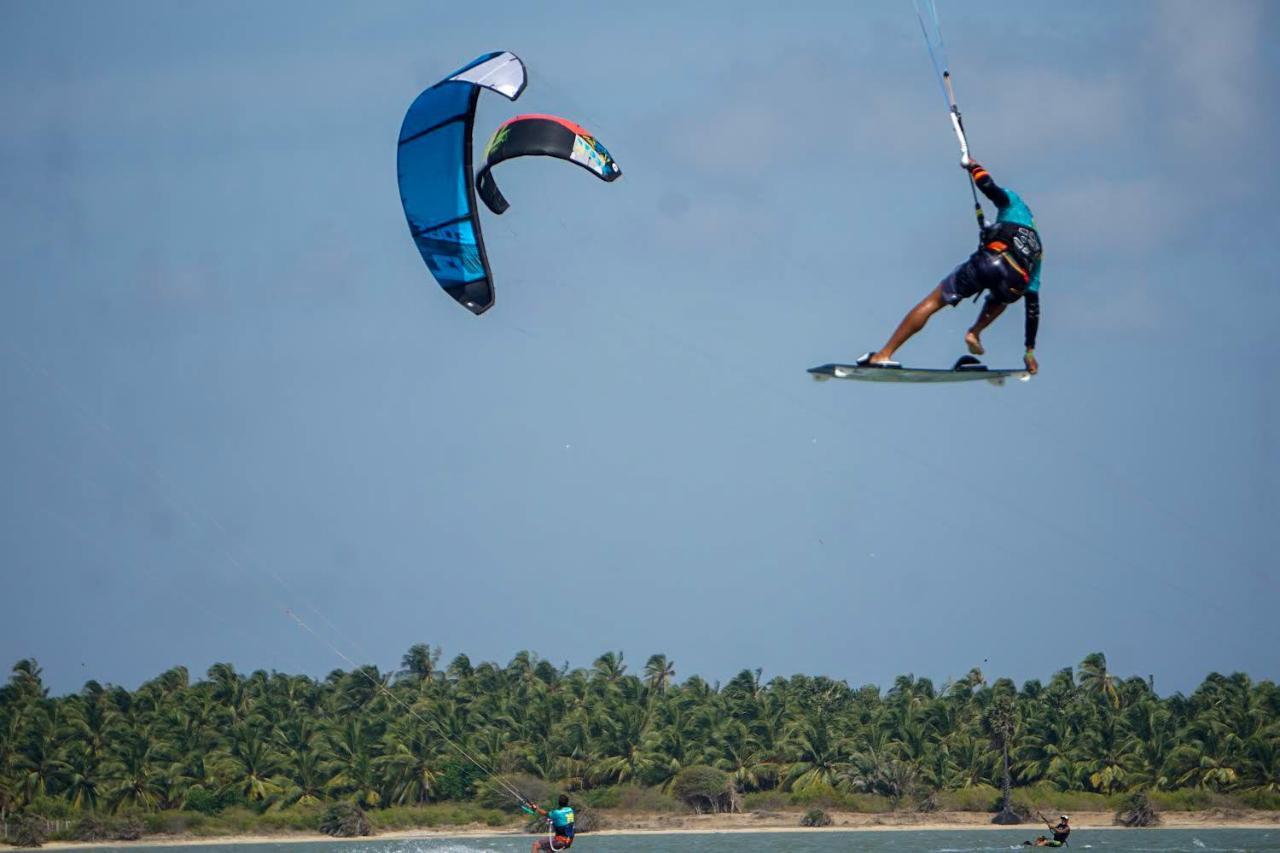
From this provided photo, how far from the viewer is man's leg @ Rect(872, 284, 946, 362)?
14.7m

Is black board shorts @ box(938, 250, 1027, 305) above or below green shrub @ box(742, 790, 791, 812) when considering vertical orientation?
above

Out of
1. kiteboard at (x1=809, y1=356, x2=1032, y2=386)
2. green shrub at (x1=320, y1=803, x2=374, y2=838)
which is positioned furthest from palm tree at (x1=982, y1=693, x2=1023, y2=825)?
kiteboard at (x1=809, y1=356, x2=1032, y2=386)

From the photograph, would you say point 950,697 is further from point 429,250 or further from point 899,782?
point 429,250

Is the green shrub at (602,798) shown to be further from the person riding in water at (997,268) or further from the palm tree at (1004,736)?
the person riding in water at (997,268)

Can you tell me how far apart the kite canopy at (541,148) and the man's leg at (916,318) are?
7.21 metres

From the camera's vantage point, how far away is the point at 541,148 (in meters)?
21.4

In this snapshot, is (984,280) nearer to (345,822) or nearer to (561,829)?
(561,829)

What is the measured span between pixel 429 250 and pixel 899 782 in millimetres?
41923

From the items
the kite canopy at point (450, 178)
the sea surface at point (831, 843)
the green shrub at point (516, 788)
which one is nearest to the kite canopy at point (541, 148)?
the kite canopy at point (450, 178)

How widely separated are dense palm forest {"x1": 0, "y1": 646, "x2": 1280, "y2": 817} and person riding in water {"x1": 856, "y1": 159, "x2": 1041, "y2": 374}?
42.9 metres

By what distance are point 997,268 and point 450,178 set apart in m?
8.36

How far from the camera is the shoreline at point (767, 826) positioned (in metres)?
55.6

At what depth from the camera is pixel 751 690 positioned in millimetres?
63688

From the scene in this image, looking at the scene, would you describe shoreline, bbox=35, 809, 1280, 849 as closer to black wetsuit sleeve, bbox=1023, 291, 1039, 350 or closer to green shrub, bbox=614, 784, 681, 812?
green shrub, bbox=614, 784, 681, 812
